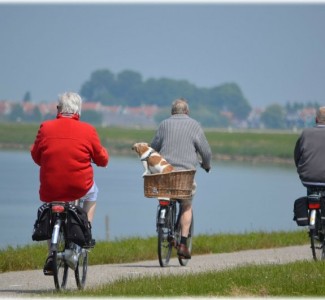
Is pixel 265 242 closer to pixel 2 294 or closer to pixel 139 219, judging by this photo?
pixel 2 294

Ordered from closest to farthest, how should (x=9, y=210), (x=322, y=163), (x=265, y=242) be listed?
(x=322, y=163) → (x=265, y=242) → (x=9, y=210)

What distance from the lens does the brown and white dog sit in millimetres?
13461

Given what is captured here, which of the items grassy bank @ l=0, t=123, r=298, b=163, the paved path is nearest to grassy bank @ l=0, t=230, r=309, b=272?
the paved path

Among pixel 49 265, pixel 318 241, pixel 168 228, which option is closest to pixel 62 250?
pixel 49 265

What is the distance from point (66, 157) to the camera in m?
10.3

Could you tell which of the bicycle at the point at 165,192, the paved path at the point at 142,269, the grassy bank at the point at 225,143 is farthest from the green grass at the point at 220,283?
the grassy bank at the point at 225,143

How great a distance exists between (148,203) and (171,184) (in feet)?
147

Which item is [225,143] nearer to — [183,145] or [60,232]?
[183,145]

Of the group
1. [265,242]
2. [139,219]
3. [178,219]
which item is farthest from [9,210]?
[178,219]

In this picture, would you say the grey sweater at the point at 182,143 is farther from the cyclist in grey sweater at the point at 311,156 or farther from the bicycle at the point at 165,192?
the cyclist in grey sweater at the point at 311,156

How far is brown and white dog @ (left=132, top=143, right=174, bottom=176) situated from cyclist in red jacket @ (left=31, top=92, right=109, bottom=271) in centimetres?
300

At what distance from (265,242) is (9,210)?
2739 cm

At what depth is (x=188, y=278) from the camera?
1096cm

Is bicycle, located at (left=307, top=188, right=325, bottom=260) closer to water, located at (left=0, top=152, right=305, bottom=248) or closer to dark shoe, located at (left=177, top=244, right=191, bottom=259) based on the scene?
dark shoe, located at (left=177, top=244, right=191, bottom=259)
